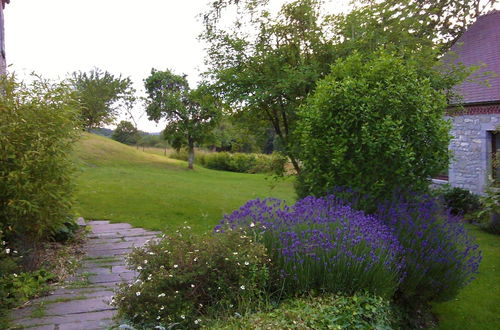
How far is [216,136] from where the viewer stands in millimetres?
30000

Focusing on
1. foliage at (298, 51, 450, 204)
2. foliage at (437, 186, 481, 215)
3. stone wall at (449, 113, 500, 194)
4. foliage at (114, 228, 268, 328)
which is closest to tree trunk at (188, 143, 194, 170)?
stone wall at (449, 113, 500, 194)

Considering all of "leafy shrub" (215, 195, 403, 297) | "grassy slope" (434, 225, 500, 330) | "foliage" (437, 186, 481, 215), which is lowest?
"grassy slope" (434, 225, 500, 330)

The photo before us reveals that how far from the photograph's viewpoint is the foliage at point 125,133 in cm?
4417

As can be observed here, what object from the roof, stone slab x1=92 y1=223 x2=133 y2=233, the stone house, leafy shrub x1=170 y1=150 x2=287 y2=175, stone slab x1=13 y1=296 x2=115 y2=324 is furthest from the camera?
leafy shrub x1=170 y1=150 x2=287 y2=175

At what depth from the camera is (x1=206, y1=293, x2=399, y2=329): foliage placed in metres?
2.73

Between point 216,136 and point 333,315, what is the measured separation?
90.0 ft

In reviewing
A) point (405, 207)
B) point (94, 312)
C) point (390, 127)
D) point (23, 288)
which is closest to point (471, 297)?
point (405, 207)

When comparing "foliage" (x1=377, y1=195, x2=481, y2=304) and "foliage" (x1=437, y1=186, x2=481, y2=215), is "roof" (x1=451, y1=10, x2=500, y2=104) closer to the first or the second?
"foliage" (x1=437, y1=186, x2=481, y2=215)

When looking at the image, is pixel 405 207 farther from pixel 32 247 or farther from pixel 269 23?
pixel 269 23

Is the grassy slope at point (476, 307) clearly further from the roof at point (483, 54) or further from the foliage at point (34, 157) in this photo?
the roof at point (483, 54)

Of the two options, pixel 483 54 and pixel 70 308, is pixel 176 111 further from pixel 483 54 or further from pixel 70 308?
pixel 70 308

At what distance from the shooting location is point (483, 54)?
41.9 feet

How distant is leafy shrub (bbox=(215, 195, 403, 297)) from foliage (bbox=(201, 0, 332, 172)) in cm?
379

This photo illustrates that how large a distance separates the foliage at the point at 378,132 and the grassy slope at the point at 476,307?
1612 millimetres
